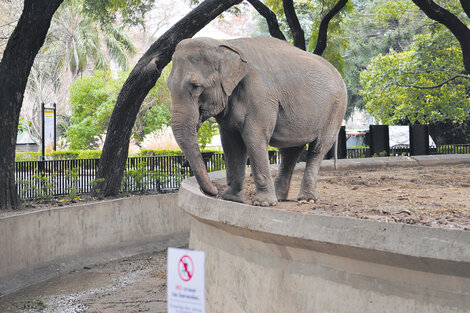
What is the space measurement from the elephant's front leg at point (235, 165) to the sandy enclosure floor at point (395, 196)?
47cm

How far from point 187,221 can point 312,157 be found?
20.5 ft

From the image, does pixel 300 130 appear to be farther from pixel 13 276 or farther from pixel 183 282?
pixel 13 276

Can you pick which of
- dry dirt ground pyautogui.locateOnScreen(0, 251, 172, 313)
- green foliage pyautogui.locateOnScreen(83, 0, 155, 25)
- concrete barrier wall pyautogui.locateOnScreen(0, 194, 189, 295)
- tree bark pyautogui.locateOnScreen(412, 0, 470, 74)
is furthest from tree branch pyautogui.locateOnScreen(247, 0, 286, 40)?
dry dirt ground pyautogui.locateOnScreen(0, 251, 172, 313)

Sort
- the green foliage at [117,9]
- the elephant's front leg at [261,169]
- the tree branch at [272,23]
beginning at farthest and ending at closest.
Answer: the tree branch at [272,23] → the green foliage at [117,9] → the elephant's front leg at [261,169]

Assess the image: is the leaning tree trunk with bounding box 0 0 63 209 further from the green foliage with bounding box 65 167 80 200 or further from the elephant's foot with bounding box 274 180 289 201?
the elephant's foot with bounding box 274 180 289 201

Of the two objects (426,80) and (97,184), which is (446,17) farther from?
(426,80)

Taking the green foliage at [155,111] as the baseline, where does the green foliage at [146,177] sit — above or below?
below

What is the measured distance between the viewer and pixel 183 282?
3.02m

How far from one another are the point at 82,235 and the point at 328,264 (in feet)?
23.5

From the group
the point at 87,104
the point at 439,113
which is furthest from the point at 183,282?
the point at 87,104

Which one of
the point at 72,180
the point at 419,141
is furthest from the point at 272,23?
the point at 72,180

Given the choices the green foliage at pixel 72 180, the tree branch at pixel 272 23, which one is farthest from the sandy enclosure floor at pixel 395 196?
the tree branch at pixel 272 23

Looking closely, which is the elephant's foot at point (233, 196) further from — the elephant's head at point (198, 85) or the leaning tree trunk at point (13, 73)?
the leaning tree trunk at point (13, 73)

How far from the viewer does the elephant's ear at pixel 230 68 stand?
5.72 m
